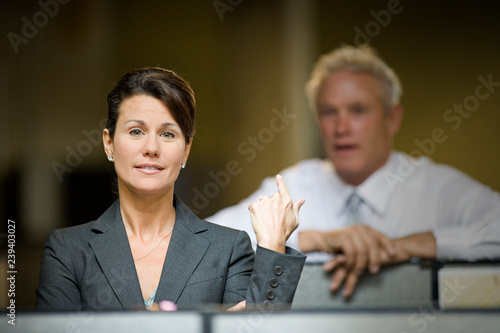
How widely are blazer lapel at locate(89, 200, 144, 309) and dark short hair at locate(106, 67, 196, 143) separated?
0.75 ft

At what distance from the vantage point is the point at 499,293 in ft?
8.05

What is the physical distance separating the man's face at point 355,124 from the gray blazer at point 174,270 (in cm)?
220

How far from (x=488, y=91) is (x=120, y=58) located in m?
2.25

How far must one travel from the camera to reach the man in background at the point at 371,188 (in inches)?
140

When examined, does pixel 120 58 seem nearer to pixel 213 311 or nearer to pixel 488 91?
pixel 488 91

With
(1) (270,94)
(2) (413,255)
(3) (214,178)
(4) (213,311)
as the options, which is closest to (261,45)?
(1) (270,94)

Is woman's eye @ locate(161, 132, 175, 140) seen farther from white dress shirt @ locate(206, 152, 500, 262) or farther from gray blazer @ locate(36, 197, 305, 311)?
white dress shirt @ locate(206, 152, 500, 262)

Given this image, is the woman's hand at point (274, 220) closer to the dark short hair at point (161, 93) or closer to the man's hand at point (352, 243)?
the dark short hair at point (161, 93)

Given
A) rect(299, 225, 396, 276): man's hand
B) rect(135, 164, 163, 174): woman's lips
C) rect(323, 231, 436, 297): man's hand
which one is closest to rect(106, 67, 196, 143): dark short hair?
rect(135, 164, 163, 174): woman's lips

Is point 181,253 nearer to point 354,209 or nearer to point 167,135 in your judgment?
point 167,135

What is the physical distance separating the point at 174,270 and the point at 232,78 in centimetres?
239

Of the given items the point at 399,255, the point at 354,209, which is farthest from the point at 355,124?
the point at 399,255

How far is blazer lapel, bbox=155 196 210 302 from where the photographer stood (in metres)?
1.47

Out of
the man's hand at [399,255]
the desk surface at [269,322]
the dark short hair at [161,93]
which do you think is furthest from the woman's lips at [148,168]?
the man's hand at [399,255]
